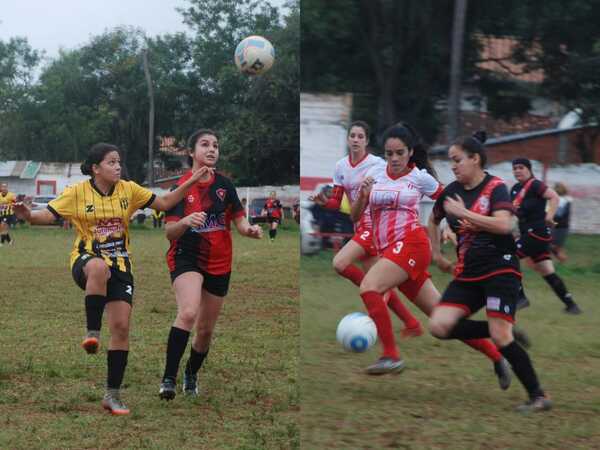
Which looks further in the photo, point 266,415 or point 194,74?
point 194,74

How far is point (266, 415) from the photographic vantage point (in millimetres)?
4840

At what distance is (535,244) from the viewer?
2922mm

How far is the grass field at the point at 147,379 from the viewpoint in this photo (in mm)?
4441

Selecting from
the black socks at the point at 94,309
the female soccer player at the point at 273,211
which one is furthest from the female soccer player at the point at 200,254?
the female soccer player at the point at 273,211

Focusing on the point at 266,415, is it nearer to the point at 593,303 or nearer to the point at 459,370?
the point at 459,370

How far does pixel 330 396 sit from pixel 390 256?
0.89 meters

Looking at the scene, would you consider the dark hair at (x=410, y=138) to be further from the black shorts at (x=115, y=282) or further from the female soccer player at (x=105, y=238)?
the black shorts at (x=115, y=282)

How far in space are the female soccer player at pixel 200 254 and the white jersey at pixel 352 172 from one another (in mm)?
2265

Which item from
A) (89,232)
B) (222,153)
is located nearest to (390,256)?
(89,232)

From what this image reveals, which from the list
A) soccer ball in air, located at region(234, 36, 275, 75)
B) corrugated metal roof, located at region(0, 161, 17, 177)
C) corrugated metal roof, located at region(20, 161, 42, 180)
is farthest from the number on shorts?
corrugated metal roof, located at region(0, 161, 17, 177)

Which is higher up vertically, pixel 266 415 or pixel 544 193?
pixel 544 193

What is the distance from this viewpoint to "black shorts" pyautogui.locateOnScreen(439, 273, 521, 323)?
10.3ft

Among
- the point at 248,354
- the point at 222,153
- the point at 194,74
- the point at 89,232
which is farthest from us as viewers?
the point at 194,74

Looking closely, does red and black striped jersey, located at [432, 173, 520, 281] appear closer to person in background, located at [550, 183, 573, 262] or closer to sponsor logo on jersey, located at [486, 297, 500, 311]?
sponsor logo on jersey, located at [486, 297, 500, 311]
